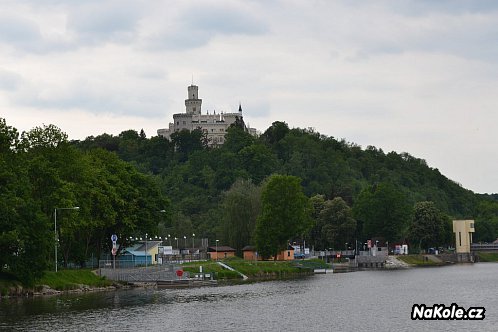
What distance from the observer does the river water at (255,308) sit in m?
61.0

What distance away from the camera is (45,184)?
97.2 m

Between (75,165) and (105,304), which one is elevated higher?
(75,165)

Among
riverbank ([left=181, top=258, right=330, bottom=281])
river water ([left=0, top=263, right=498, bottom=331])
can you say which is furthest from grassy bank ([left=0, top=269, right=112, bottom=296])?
riverbank ([left=181, top=258, right=330, bottom=281])

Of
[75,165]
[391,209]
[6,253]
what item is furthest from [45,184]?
[391,209]

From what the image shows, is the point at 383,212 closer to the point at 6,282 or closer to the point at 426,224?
the point at 426,224

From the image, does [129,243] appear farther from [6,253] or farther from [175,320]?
[175,320]

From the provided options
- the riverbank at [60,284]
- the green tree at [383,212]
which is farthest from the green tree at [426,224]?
the riverbank at [60,284]

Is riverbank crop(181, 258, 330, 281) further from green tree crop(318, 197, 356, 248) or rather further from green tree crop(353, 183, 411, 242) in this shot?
green tree crop(353, 183, 411, 242)

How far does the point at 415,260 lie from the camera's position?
7244 inches

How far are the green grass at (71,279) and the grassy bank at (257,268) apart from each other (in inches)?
643

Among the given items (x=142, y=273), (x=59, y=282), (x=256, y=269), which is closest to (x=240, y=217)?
(x=256, y=269)

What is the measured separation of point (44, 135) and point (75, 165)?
16.0 feet

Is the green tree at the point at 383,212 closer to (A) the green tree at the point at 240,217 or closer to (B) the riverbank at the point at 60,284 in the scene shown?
(A) the green tree at the point at 240,217

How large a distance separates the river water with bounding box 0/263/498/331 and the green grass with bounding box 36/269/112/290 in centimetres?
451
